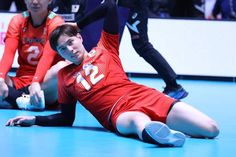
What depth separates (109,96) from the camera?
13.6 feet

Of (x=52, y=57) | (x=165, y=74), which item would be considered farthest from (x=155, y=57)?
(x=52, y=57)

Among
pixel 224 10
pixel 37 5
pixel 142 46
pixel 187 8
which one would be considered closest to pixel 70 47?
pixel 37 5

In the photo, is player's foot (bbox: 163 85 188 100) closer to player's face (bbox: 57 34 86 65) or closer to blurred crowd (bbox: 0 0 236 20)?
player's face (bbox: 57 34 86 65)

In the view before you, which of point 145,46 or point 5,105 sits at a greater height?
point 145,46

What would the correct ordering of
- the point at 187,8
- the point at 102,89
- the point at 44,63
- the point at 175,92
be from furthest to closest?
the point at 187,8
the point at 175,92
the point at 44,63
the point at 102,89

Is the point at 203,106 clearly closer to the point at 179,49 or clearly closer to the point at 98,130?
the point at 98,130

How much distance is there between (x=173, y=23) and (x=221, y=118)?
120 inches

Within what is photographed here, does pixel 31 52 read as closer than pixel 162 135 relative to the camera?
No

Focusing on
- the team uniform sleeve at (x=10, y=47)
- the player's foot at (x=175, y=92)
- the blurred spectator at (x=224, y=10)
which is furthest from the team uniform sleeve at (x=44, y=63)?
the blurred spectator at (x=224, y=10)

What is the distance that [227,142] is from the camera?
4.06 meters

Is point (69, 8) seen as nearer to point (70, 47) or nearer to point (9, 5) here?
point (70, 47)

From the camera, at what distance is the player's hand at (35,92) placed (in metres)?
4.78

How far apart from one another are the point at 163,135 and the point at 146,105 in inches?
16.5

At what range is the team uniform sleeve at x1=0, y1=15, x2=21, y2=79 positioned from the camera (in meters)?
5.05
